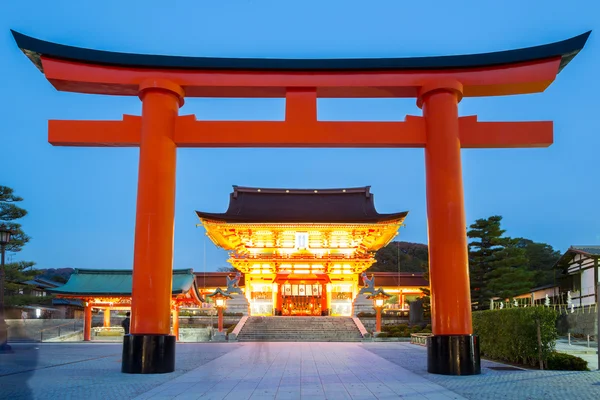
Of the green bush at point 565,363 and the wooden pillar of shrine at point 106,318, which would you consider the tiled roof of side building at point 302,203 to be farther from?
the green bush at point 565,363

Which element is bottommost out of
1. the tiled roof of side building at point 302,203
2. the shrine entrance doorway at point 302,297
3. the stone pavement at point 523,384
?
the stone pavement at point 523,384

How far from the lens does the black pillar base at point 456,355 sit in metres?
9.34

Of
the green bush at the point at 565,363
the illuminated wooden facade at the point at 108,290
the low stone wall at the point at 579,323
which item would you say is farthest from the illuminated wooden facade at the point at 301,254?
the green bush at the point at 565,363

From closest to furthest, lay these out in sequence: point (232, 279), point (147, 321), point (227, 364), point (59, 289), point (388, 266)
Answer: point (147, 321) < point (227, 364) < point (59, 289) < point (232, 279) < point (388, 266)

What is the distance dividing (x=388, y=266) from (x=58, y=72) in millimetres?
63015

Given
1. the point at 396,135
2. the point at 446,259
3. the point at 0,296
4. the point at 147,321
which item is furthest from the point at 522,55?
the point at 0,296

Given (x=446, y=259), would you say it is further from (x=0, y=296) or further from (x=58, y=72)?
(x=0, y=296)

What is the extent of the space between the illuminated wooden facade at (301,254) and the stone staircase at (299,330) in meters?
3.49

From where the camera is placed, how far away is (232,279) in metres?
31.5

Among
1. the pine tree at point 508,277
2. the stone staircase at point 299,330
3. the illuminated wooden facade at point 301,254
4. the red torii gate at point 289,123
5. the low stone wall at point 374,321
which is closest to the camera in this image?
the red torii gate at point 289,123

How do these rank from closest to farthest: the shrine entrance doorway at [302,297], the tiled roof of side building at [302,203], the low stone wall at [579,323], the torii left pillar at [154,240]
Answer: the torii left pillar at [154,240]
the low stone wall at [579,323]
the shrine entrance doorway at [302,297]
the tiled roof of side building at [302,203]

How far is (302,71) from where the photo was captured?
1058 centimetres

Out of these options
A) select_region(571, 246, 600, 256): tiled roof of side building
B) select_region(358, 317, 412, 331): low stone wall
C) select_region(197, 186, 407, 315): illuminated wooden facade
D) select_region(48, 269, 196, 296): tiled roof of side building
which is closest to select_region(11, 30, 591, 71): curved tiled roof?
select_region(48, 269, 196, 296): tiled roof of side building

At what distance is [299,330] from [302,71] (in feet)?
63.7
